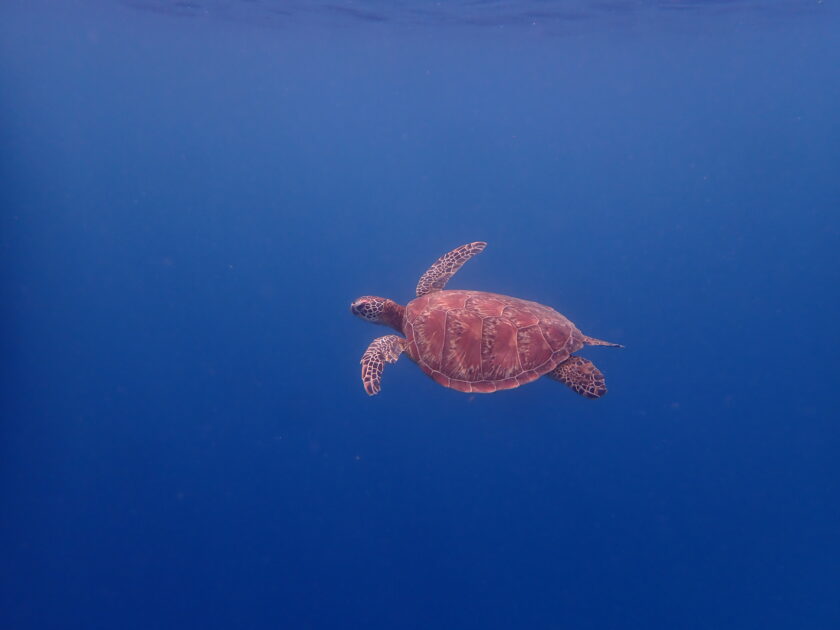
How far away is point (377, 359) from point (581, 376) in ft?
8.39

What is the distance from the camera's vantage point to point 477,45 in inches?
630

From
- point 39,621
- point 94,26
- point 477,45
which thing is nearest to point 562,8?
point 477,45

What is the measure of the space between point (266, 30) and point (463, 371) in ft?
48.9

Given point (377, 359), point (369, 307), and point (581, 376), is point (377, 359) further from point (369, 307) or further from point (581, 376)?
point (581, 376)

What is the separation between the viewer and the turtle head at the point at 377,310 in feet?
21.2

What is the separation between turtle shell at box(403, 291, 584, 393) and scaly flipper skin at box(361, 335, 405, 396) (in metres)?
0.39

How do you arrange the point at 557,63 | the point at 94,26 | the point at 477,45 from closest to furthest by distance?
the point at 94,26, the point at 477,45, the point at 557,63

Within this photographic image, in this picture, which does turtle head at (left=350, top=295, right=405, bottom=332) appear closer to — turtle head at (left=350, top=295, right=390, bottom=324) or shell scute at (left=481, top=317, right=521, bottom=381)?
turtle head at (left=350, top=295, right=390, bottom=324)

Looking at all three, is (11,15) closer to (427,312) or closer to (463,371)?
(427,312)

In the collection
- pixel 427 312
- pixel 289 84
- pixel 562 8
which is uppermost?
pixel 562 8

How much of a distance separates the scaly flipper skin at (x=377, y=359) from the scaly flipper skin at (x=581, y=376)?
2.02m

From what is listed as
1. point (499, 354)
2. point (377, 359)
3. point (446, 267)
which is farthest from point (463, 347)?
point (446, 267)

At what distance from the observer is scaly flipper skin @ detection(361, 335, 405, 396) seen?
5.19m

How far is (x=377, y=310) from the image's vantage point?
6.54 metres
